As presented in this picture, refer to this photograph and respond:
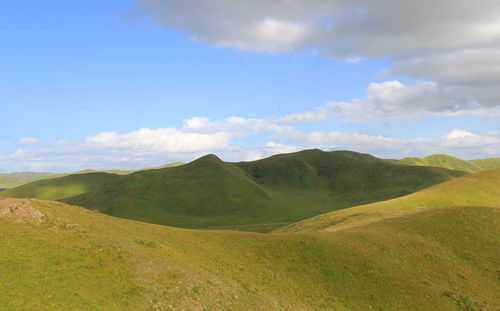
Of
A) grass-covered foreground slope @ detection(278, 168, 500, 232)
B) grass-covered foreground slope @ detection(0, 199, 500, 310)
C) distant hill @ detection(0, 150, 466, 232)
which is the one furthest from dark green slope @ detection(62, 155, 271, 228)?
grass-covered foreground slope @ detection(0, 199, 500, 310)

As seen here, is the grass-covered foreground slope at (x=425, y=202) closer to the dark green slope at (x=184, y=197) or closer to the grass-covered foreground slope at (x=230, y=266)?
the grass-covered foreground slope at (x=230, y=266)

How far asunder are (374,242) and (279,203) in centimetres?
11728

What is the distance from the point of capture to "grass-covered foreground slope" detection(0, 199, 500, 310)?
24875 mm

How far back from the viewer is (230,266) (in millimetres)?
34906

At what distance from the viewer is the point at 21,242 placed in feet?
91.0

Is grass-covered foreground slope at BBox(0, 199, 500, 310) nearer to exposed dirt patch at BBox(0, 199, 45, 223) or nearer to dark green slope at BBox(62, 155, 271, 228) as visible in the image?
exposed dirt patch at BBox(0, 199, 45, 223)

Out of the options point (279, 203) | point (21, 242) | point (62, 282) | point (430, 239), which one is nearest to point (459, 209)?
point (430, 239)

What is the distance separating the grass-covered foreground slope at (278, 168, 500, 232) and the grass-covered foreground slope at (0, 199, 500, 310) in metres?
24.1

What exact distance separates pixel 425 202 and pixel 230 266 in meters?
69.8

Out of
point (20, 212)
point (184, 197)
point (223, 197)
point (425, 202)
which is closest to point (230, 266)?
point (20, 212)

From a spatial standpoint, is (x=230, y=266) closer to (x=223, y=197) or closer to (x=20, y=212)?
(x=20, y=212)

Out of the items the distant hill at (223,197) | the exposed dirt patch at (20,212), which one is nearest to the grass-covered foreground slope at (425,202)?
the distant hill at (223,197)

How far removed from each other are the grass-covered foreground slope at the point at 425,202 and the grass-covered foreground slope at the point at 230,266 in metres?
24.1

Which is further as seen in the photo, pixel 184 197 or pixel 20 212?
pixel 184 197
